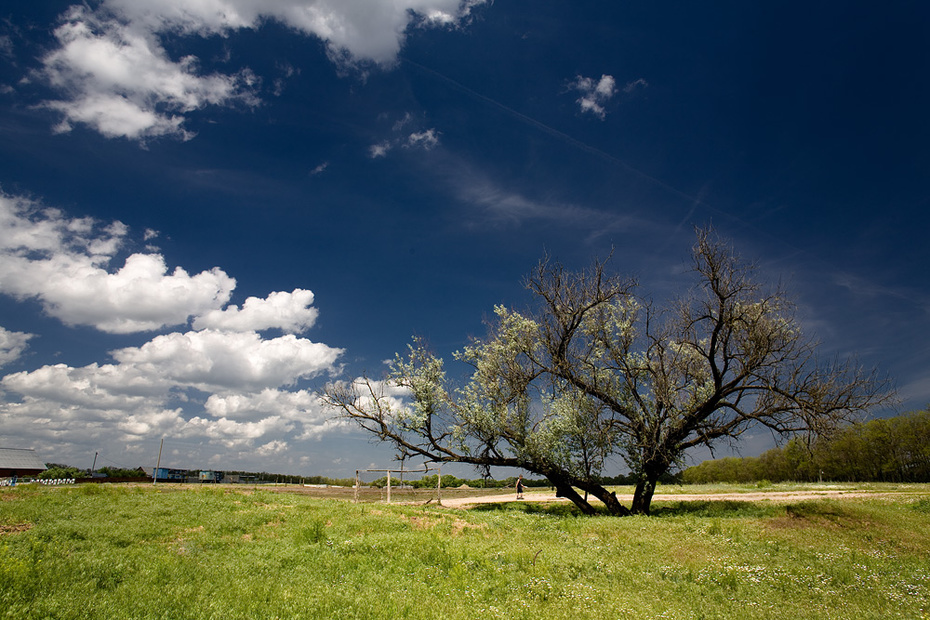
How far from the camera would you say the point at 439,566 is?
446 inches

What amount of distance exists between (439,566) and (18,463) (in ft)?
308

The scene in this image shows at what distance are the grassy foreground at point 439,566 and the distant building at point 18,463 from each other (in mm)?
73635

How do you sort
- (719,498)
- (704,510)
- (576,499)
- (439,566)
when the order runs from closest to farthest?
(439,566), (704,510), (576,499), (719,498)

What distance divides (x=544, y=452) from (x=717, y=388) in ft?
29.5

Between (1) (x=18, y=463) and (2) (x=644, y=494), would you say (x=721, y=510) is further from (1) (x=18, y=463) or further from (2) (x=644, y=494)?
(1) (x=18, y=463)

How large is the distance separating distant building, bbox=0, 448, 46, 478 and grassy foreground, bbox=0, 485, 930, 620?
73.6 metres

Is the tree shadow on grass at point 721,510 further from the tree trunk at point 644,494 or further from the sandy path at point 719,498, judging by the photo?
the sandy path at point 719,498

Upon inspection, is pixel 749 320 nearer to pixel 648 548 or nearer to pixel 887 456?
pixel 648 548

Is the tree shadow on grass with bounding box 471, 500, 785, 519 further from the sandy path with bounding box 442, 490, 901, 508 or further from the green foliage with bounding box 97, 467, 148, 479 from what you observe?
the green foliage with bounding box 97, 467, 148, 479

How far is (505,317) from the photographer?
26.3m

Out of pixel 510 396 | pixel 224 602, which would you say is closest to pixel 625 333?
pixel 510 396

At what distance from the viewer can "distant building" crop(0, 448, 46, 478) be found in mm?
69506

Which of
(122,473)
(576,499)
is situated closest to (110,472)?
(122,473)

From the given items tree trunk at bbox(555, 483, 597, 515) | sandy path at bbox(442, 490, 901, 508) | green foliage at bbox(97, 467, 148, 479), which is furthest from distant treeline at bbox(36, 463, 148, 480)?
tree trunk at bbox(555, 483, 597, 515)
